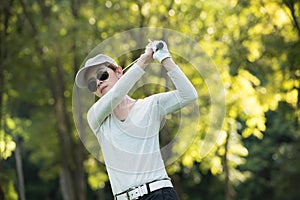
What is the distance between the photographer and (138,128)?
376 cm

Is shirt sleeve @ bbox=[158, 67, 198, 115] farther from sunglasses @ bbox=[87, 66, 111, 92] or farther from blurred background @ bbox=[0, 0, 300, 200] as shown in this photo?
blurred background @ bbox=[0, 0, 300, 200]

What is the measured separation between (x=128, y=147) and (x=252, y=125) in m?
8.38

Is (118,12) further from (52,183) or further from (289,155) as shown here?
(52,183)

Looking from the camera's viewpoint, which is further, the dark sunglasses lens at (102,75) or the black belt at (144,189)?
the dark sunglasses lens at (102,75)

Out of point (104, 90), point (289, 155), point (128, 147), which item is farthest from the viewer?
point (289, 155)

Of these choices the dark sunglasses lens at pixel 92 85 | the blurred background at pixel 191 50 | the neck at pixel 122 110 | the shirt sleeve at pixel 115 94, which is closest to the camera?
the shirt sleeve at pixel 115 94

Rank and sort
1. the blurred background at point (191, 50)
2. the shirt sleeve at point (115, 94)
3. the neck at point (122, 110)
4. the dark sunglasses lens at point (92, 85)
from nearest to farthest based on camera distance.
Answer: the shirt sleeve at point (115, 94)
the neck at point (122, 110)
the dark sunglasses lens at point (92, 85)
the blurred background at point (191, 50)

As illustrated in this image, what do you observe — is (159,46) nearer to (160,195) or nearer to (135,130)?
(135,130)

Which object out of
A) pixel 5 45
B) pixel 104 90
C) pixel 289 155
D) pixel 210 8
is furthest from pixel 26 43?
pixel 289 155

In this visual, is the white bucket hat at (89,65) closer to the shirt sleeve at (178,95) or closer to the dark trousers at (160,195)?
the shirt sleeve at (178,95)

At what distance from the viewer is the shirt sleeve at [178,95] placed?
12.1 ft

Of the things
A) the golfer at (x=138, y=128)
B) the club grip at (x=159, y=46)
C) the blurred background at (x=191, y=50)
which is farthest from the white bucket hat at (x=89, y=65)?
the blurred background at (x=191, y=50)

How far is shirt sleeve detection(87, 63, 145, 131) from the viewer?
3.63 m

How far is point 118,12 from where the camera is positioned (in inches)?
504
